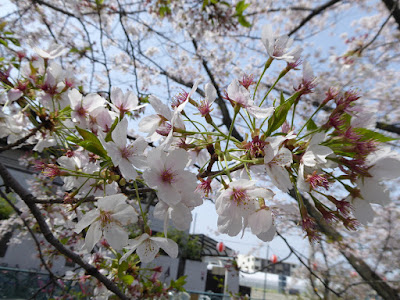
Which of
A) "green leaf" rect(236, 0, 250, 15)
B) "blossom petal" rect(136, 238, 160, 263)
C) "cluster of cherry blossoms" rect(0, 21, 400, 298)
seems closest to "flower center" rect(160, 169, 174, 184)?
"cluster of cherry blossoms" rect(0, 21, 400, 298)

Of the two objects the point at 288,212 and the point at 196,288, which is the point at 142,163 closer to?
the point at 288,212

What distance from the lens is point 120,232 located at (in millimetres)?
658

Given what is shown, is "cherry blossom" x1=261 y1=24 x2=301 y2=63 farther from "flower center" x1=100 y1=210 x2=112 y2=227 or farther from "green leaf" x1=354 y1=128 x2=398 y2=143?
"flower center" x1=100 y1=210 x2=112 y2=227

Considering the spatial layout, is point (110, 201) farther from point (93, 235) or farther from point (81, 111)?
point (81, 111)

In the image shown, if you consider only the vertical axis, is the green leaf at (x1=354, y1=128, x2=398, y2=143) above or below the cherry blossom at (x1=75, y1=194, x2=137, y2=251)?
above

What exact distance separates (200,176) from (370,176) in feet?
1.27

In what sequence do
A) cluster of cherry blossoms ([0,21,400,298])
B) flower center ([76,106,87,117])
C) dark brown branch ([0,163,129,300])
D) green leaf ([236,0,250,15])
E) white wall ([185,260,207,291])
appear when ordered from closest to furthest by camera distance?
1. cluster of cherry blossoms ([0,21,400,298])
2. flower center ([76,106,87,117])
3. dark brown branch ([0,163,129,300])
4. green leaf ([236,0,250,15])
5. white wall ([185,260,207,291])

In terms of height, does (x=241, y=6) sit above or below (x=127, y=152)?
above

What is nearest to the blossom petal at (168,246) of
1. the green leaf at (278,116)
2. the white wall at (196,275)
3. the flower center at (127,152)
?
the flower center at (127,152)

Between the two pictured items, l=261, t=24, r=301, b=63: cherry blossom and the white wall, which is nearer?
l=261, t=24, r=301, b=63: cherry blossom

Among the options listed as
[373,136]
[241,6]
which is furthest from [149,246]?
[241,6]

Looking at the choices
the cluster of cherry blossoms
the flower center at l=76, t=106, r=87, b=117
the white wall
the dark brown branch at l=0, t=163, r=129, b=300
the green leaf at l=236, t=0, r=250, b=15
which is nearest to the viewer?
the cluster of cherry blossoms

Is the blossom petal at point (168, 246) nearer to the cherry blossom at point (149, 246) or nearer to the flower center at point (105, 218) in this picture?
the cherry blossom at point (149, 246)

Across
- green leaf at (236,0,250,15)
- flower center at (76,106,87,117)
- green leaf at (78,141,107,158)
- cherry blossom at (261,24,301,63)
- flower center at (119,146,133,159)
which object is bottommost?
green leaf at (78,141,107,158)
